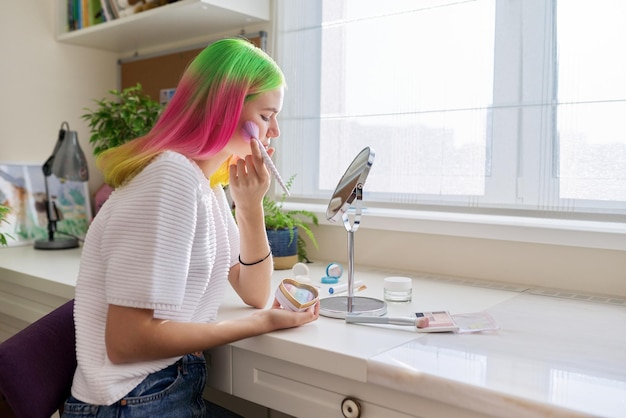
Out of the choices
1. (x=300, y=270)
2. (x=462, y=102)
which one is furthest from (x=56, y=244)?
(x=462, y=102)

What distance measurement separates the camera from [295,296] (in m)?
1.12

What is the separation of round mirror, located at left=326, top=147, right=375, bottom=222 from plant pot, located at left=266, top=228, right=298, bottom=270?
0.51m

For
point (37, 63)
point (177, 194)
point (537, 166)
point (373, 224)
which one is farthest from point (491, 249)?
point (37, 63)

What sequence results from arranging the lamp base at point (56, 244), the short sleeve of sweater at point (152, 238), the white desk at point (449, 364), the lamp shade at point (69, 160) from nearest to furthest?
1. the white desk at point (449, 364)
2. the short sleeve of sweater at point (152, 238)
3. the lamp base at point (56, 244)
4. the lamp shade at point (69, 160)

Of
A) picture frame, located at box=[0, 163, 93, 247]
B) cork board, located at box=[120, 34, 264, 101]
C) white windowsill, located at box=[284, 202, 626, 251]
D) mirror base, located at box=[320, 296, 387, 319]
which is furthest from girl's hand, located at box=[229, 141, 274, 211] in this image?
picture frame, located at box=[0, 163, 93, 247]

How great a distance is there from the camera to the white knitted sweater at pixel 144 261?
0.91 meters

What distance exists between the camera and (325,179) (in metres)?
1.88

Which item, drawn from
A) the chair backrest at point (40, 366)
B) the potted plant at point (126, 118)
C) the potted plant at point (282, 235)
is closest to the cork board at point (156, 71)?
the potted plant at point (126, 118)

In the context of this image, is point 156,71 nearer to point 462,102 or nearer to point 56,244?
point 56,244

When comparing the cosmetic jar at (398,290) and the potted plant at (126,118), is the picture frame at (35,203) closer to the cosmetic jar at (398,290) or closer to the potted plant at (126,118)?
the potted plant at (126,118)

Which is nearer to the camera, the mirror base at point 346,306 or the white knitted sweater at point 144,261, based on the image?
the white knitted sweater at point 144,261

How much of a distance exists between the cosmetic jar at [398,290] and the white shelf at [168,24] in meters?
1.03

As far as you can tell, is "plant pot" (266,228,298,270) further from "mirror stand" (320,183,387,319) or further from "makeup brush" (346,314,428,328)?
"makeup brush" (346,314,428,328)

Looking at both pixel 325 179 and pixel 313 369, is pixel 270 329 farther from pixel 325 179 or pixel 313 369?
pixel 325 179
